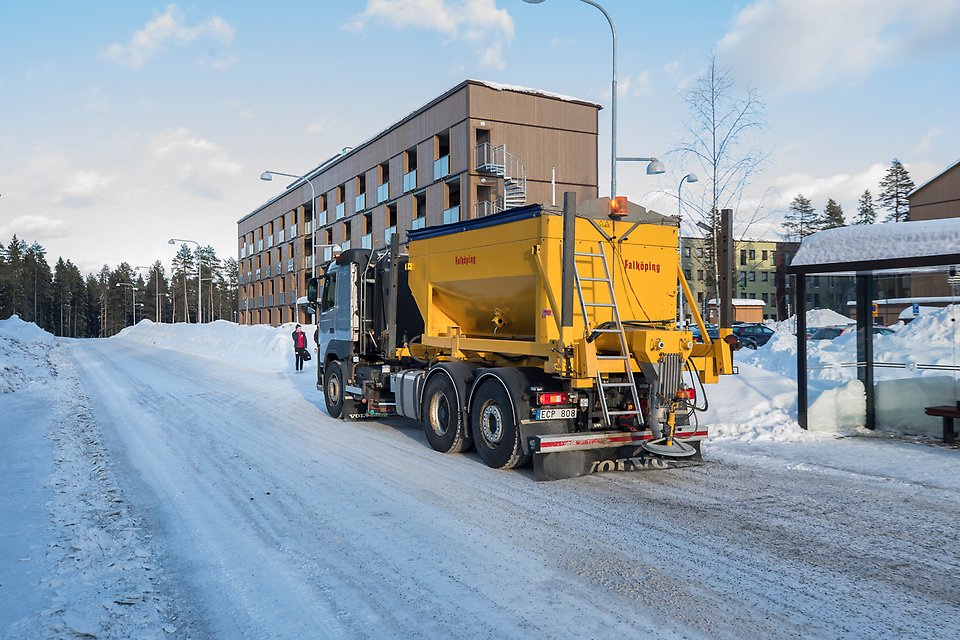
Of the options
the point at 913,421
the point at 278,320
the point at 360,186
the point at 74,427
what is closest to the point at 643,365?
the point at 913,421

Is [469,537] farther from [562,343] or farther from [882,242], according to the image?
[882,242]

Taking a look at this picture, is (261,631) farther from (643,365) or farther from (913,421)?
(913,421)

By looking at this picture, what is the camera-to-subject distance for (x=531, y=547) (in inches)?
219

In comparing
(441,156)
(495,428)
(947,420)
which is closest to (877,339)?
(947,420)

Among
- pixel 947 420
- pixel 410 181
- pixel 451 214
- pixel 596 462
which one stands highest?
pixel 410 181

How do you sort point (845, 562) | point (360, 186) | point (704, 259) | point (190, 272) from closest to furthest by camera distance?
point (845, 562)
point (704, 259)
point (360, 186)
point (190, 272)

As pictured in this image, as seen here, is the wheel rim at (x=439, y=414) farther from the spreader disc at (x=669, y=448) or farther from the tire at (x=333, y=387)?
the tire at (x=333, y=387)

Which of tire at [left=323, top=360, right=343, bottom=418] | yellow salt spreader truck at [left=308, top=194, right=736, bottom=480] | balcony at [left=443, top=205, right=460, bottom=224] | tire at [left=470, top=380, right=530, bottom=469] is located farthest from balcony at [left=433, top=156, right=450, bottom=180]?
tire at [left=470, top=380, right=530, bottom=469]

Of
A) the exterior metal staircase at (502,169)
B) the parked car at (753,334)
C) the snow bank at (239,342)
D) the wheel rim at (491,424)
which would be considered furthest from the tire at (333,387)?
the parked car at (753,334)

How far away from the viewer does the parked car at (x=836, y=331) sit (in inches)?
448

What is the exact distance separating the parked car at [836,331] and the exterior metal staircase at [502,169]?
21187mm

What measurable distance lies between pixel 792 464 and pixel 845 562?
377 centimetres

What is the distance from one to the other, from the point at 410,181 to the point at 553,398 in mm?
32007

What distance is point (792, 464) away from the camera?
875cm
